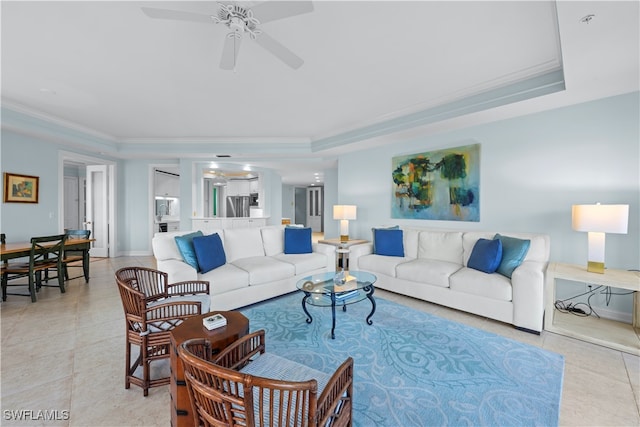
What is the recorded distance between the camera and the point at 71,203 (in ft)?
26.3

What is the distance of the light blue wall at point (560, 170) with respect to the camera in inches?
112

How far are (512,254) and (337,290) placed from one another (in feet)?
6.39

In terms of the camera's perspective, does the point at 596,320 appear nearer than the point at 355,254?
Yes

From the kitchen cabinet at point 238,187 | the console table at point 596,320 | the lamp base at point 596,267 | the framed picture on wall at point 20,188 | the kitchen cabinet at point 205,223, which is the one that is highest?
the kitchen cabinet at point 238,187

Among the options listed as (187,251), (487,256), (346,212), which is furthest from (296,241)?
(487,256)

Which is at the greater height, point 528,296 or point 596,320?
point 528,296

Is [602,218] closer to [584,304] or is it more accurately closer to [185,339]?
[584,304]

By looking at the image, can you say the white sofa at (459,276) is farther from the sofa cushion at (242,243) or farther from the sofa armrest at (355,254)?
the sofa cushion at (242,243)

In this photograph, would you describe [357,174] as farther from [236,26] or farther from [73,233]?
[73,233]

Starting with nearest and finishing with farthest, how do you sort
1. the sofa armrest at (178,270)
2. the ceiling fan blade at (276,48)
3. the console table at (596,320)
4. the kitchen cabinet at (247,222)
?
the ceiling fan blade at (276,48)
the console table at (596,320)
the sofa armrest at (178,270)
the kitchen cabinet at (247,222)

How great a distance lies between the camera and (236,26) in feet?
6.35

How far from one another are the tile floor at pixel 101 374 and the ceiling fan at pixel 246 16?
2.41 metres

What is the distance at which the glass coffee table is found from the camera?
268 centimetres

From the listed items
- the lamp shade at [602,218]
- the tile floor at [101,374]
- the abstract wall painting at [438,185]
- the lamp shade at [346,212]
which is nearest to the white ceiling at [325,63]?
the abstract wall painting at [438,185]
